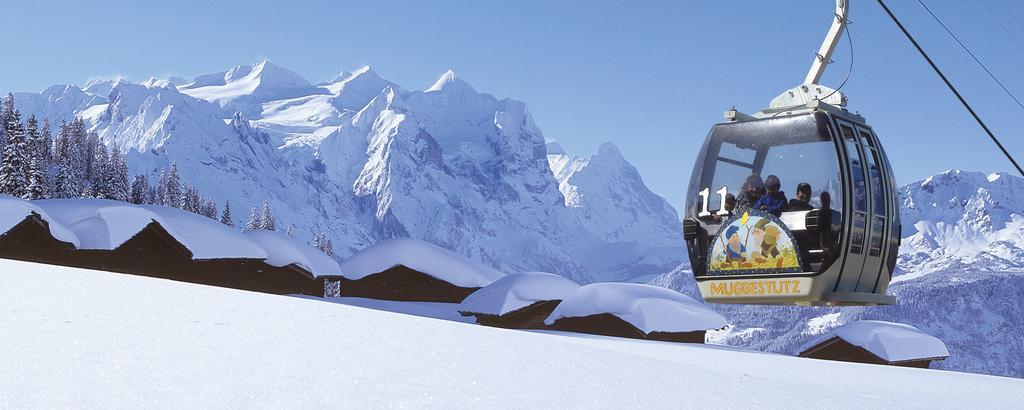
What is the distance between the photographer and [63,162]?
88.0m

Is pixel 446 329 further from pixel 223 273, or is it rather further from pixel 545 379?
pixel 223 273

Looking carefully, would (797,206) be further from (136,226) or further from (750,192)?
(136,226)

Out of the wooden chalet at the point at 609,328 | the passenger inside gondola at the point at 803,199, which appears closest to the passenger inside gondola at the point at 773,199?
the passenger inside gondola at the point at 803,199

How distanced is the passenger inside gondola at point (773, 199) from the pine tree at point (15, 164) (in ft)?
212

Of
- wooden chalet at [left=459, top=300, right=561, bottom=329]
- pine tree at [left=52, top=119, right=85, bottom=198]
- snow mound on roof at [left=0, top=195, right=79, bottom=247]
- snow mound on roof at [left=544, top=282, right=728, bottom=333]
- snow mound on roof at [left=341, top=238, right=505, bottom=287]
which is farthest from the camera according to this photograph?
pine tree at [left=52, top=119, right=85, bottom=198]

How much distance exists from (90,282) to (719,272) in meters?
8.24

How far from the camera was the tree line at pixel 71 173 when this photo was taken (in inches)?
2729

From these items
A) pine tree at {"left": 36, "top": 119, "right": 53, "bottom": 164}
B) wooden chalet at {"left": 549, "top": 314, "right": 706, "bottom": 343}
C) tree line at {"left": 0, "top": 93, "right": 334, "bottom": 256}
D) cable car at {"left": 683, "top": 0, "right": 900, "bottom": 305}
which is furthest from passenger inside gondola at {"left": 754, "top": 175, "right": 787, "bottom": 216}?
pine tree at {"left": 36, "top": 119, "right": 53, "bottom": 164}

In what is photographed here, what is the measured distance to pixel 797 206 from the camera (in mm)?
13242

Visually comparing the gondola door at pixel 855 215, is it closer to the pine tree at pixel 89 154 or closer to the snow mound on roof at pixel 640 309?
the snow mound on roof at pixel 640 309

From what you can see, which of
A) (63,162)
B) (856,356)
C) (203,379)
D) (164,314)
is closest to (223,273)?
(856,356)

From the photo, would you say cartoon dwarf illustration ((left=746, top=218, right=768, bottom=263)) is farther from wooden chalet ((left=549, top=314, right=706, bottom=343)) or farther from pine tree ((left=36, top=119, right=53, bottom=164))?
pine tree ((left=36, top=119, right=53, bottom=164))

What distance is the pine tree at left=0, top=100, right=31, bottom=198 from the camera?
68.2m

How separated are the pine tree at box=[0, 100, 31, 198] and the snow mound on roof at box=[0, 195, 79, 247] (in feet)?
112
